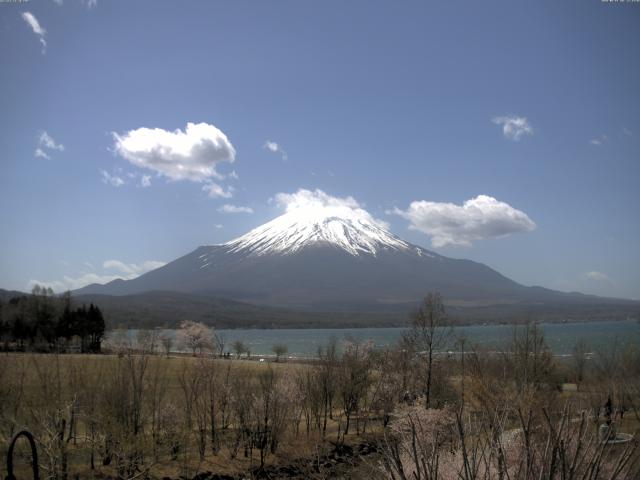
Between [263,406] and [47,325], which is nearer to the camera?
[263,406]

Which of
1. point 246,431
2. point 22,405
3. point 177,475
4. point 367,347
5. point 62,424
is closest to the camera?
point 62,424

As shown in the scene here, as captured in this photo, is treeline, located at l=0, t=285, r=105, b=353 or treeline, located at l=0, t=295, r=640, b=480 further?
treeline, located at l=0, t=285, r=105, b=353

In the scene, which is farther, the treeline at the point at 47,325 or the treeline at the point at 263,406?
the treeline at the point at 47,325

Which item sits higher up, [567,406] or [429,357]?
[567,406]

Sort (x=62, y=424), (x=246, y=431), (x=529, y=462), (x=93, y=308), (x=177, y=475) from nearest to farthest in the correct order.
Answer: (x=529, y=462) → (x=62, y=424) → (x=177, y=475) → (x=246, y=431) → (x=93, y=308)

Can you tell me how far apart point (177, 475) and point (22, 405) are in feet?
24.9

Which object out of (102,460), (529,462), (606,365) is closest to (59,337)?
(102,460)

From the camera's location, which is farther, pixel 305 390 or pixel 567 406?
pixel 305 390

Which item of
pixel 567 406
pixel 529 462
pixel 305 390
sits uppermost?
pixel 567 406

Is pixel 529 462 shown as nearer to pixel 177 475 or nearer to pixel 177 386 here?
pixel 177 475

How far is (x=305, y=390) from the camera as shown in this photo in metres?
34.8

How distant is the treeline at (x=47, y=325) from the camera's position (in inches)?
3278

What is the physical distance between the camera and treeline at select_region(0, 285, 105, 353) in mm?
83250

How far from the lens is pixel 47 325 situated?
85.2m
